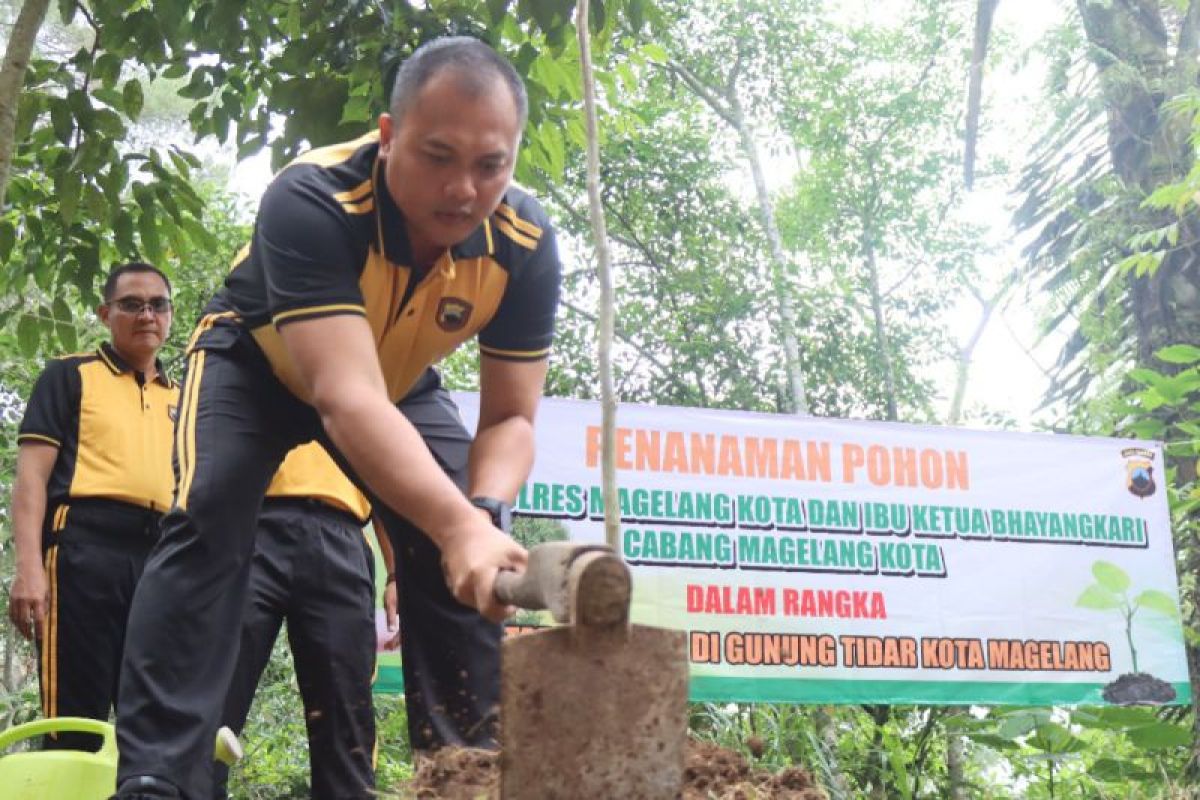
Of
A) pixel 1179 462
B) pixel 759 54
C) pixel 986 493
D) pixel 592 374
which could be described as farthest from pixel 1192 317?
pixel 759 54

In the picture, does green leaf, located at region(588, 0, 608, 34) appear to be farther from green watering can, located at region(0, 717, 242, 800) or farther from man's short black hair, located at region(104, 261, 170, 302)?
green watering can, located at region(0, 717, 242, 800)

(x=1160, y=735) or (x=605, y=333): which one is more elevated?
(x=605, y=333)

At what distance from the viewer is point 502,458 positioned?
248 centimetres

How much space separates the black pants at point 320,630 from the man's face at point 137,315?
3.15 feet

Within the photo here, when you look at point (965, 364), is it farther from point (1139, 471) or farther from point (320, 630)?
point (320, 630)

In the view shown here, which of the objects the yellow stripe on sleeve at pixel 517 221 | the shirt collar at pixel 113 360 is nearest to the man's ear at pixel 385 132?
the yellow stripe on sleeve at pixel 517 221

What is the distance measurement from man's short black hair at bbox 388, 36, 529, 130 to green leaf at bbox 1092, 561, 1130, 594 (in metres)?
4.75

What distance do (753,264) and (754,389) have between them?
3.19 feet

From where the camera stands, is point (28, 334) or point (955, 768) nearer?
point (28, 334)

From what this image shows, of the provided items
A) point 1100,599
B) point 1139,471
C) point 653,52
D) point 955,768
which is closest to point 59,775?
point 653,52

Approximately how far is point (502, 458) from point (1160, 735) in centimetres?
403

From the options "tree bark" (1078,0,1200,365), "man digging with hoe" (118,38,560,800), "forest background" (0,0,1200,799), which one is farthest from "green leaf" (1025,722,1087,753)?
"man digging with hoe" (118,38,560,800)

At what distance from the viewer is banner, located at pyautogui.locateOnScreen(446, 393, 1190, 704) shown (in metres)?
5.45

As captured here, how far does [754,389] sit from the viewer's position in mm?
9602
